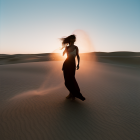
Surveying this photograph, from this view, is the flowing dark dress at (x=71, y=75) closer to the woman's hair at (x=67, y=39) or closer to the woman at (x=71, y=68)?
the woman at (x=71, y=68)

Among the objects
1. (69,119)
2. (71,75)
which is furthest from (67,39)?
(69,119)

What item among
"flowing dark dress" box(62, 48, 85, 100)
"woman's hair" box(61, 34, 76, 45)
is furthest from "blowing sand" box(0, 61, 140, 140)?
"woman's hair" box(61, 34, 76, 45)

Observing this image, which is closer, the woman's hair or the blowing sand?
the blowing sand

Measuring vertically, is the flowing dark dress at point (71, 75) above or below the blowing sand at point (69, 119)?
above

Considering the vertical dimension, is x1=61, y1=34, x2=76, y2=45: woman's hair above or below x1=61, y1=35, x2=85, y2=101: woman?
above

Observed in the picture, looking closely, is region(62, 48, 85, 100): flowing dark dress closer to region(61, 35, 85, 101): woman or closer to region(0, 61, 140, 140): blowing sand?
region(61, 35, 85, 101): woman

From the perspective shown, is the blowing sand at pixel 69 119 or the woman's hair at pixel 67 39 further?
the woman's hair at pixel 67 39

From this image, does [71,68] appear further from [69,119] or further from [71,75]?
[69,119]

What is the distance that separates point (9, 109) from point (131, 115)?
13.0 feet

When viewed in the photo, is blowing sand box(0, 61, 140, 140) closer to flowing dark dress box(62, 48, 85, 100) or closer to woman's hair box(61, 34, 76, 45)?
flowing dark dress box(62, 48, 85, 100)

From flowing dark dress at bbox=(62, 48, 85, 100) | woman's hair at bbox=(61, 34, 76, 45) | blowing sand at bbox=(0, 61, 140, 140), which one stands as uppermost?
woman's hair at bbox=(61, 34, 76, 45)

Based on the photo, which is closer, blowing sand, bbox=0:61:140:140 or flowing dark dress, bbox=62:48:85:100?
blowing sand, bbox=0:61:140:140

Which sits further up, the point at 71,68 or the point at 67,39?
the point at 67,39

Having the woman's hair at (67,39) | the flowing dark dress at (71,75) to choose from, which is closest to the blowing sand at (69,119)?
the flowing dark dress at (71,75)
